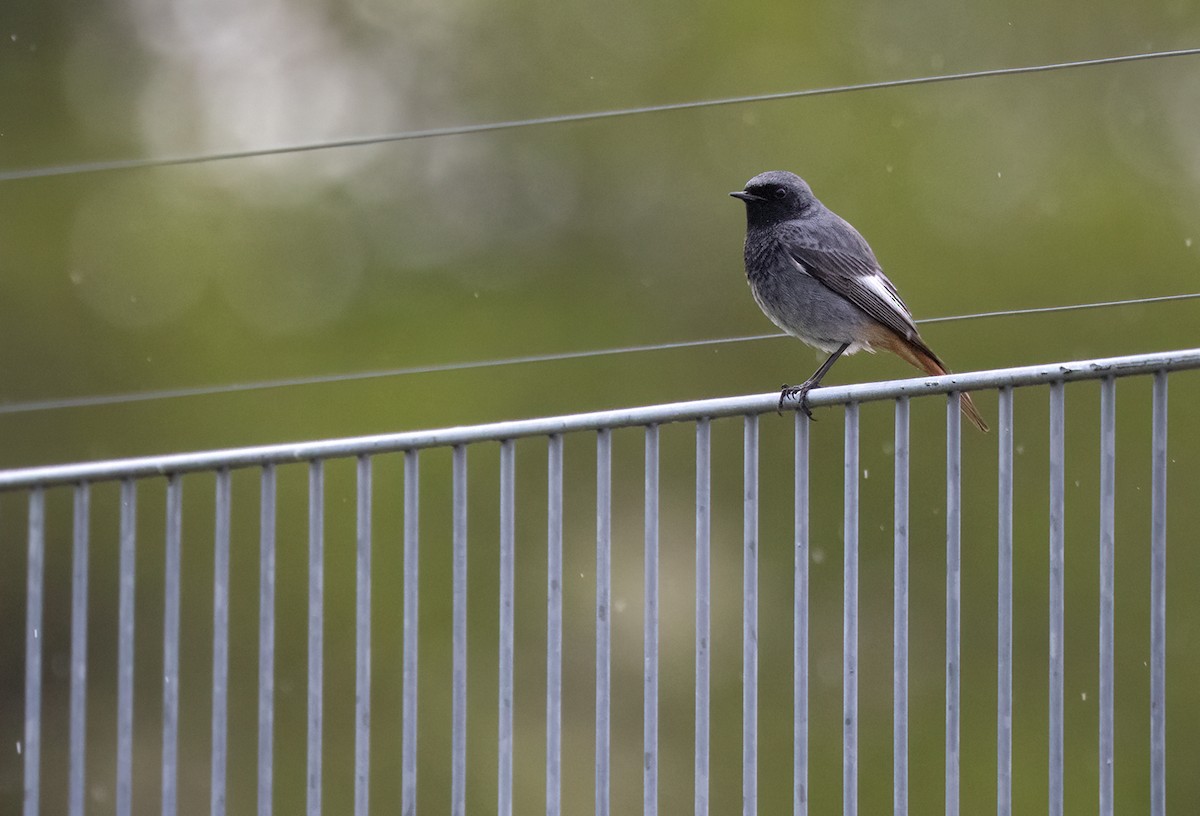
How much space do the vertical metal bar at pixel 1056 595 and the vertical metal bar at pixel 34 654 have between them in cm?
312

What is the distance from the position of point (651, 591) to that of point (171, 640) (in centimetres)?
153

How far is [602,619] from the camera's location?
511 centimetres

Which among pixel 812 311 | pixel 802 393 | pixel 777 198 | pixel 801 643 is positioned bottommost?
pixel 801 643

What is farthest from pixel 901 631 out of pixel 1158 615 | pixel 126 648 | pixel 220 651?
pixel 126 648

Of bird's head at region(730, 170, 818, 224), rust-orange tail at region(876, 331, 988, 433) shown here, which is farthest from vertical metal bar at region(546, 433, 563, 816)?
bird's head at region(730, 170, 818, 224)

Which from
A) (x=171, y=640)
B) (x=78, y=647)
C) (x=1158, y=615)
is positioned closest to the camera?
(x=1158, y=615)

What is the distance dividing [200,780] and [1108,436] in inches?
524

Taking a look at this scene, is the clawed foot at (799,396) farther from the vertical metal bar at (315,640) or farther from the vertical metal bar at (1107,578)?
the vertical metal bar at (315,640)

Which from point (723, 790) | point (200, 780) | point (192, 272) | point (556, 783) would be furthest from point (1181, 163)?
point (556, 783)

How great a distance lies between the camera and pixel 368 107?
60.7ft

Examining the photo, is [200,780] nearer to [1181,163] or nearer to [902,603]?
[1181,163]

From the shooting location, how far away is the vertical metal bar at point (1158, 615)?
456 centimetres

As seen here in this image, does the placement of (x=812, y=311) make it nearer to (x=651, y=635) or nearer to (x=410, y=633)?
(x=651, y=635)

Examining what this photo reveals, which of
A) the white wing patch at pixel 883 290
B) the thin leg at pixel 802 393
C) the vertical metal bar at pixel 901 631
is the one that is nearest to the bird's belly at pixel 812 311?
the white wing patch at pixel 883 290
